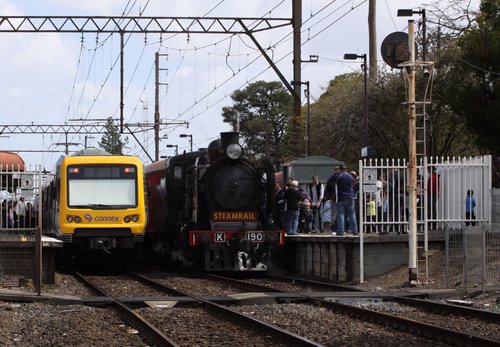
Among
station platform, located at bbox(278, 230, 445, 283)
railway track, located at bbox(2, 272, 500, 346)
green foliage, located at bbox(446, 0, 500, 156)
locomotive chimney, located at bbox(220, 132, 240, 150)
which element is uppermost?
green foliage, located at bbox(446, 0, 500, 156)

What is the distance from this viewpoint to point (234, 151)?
81.0ft

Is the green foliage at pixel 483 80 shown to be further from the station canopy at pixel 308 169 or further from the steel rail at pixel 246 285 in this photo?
the steel rail at pixel 246 285

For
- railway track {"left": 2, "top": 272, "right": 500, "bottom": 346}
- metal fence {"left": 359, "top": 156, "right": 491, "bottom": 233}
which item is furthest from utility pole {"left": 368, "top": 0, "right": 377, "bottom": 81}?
railway track {"left": 2, "top": 272, "right": 500, "bottom": 346}

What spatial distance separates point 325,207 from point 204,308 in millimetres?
12892

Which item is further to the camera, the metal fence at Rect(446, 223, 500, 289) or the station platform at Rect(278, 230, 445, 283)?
the station platform at Rect(278, 230, 445, 283)

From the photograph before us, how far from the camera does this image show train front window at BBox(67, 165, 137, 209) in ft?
82.6

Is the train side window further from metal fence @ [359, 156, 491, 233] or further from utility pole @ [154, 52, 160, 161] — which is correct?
utility pole @ [154, 52, 160, 161]

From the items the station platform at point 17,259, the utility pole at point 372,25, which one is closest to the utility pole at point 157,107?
the utility pole at point 372,25

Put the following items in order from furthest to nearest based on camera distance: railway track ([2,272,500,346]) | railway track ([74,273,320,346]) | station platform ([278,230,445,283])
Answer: station platform ([278,230,445,283])
railway track ([2,272,500,346])
railway track ([74,273,320,346])

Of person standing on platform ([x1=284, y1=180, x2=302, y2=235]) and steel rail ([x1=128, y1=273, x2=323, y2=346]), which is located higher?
person standing on platform ([x1=284, y1=180, x2=302, y2=235])

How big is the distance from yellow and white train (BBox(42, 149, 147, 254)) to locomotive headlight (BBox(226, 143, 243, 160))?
259 cm

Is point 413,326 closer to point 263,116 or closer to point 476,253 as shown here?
point 476,253

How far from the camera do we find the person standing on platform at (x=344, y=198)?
2308 cm

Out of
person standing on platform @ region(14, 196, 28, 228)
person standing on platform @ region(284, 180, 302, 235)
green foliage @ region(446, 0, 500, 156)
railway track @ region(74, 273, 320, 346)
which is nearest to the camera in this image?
railway track @ region(74, 273, 320, 346)
